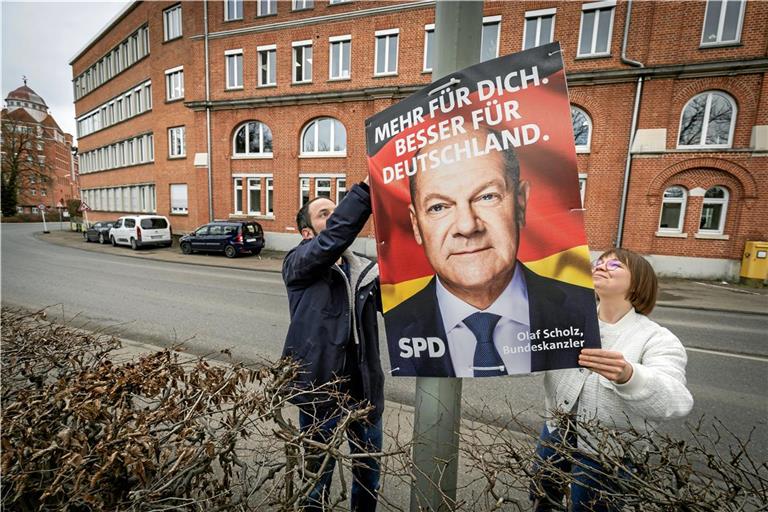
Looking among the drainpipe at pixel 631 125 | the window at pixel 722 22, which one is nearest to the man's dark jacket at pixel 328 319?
the drainpipe at pixel 631 125

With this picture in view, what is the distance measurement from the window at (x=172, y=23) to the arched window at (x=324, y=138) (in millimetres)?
10942

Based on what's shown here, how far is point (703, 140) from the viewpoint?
40.0 feet

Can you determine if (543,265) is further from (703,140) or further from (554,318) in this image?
(703,140)

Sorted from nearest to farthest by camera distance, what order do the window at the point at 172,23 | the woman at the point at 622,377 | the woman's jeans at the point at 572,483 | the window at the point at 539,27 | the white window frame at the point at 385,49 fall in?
the woman's jeans at the point at 572,483
the woman at the point at 622,377
the window at the point at 539,27
the white window frame at the point at 385,49
the window at the point at 172,23

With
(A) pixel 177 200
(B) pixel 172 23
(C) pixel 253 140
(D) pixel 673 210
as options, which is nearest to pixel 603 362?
(D) pixel 673 210

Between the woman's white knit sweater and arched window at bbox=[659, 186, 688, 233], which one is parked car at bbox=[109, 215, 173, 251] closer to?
the woman's white knit sweater

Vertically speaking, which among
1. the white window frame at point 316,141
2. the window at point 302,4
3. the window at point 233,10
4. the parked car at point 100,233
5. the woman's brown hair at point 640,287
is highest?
the window at point 233,10

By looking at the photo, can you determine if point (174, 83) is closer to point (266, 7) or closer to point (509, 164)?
point (266, 7)

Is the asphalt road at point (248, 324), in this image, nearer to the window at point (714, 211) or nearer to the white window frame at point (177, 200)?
the window at point (714, 211)

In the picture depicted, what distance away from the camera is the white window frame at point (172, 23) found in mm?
20562

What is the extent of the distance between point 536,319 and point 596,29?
16316 millimetres

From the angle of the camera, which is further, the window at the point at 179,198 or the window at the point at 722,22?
the window at the point at 179,198

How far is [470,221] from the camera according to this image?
1.32 m

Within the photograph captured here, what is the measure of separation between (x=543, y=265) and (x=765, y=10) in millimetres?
17257
